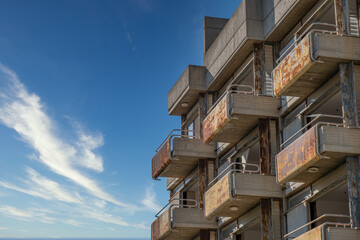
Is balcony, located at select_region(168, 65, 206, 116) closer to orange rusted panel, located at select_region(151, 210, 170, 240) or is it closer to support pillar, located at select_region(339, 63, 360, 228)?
orange rusted panel, located at select_region(151, 210, 170, 240)

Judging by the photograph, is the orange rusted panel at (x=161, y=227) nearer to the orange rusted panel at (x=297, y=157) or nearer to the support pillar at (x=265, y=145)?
the support pillar at (x=265, y=145)

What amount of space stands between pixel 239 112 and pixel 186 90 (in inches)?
389

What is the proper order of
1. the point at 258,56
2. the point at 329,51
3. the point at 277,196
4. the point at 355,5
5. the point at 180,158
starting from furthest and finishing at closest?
the point at 180,158 < the point at 258,56 < the point at 277,196 < the point at 355,5 < the point at 329,51

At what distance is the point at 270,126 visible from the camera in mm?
31688

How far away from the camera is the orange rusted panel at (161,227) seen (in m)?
38.6

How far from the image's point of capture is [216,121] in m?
34.0

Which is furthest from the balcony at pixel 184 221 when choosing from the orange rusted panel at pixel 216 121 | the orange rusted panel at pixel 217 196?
the orange rusted panel at pixel 216 121

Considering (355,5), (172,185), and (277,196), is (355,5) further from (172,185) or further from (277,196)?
(172,185)

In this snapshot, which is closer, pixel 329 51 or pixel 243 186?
pixel 329 51

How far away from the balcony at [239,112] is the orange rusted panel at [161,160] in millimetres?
6119

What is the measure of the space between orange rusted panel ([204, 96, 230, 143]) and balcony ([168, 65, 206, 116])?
17.3 feet

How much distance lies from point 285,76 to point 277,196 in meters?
5.73

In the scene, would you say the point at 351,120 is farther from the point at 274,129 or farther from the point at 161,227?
the point at 161,227

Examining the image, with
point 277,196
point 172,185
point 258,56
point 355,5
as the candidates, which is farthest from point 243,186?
point 172,185
